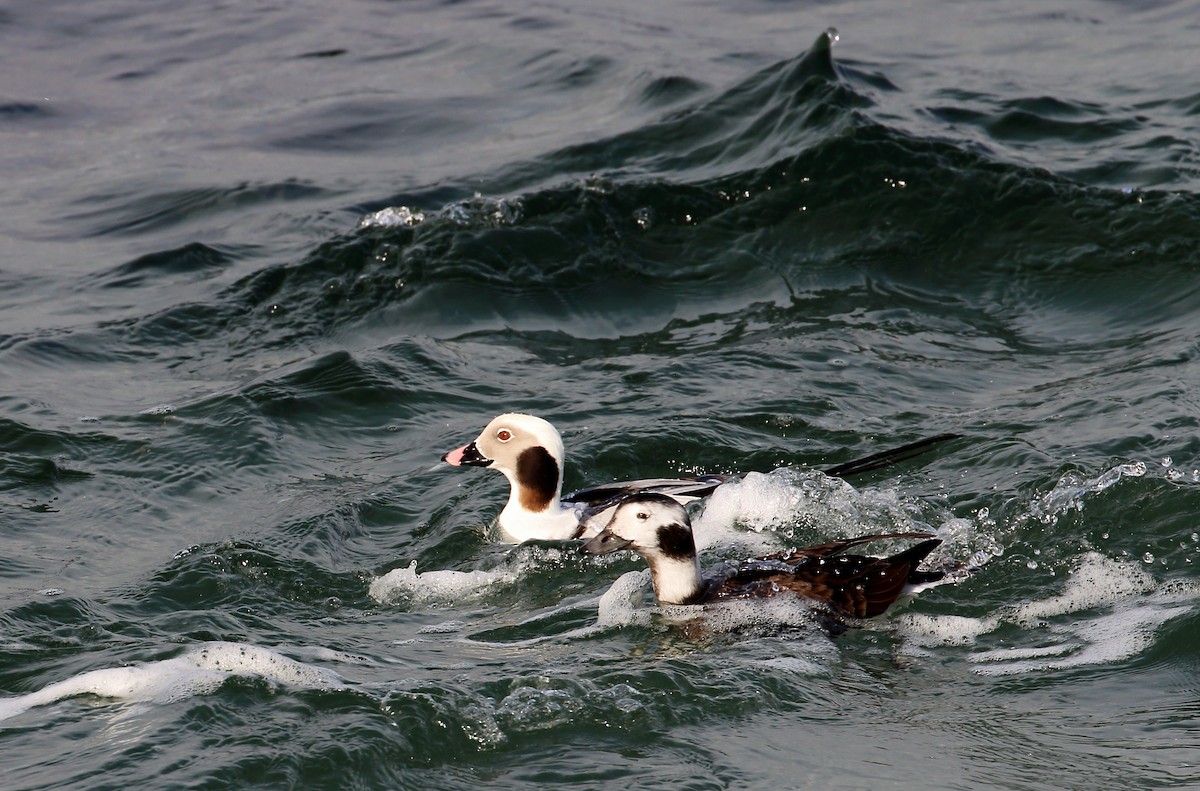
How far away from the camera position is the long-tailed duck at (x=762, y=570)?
609 centimetres

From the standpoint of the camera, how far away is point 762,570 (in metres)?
6.36


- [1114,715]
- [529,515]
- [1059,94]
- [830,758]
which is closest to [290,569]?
[529,515]

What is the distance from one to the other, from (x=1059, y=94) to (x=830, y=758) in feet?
34.5

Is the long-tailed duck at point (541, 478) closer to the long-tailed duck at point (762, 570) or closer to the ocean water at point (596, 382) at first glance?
the ocean water at point (596, 382)

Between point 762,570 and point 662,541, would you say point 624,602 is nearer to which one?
point 662,541

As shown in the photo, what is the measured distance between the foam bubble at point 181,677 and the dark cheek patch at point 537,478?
2253 millimetres

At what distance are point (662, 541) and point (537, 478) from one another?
171cm

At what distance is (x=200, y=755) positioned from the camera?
4.93 meters

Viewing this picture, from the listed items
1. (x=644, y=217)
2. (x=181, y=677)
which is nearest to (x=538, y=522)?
(x=181, y=677)

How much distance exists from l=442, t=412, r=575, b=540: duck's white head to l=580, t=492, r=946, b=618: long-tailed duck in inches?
54.7

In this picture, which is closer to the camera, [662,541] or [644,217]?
[662,541]

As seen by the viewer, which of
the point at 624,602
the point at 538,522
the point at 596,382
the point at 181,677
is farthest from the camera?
the point at 596,382

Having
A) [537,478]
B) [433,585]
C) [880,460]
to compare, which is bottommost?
[433,585]

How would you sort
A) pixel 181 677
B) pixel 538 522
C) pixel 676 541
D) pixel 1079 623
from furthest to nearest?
pixel 538 522
pixel 676 541
pixel 1079 623
pixel 181 677
